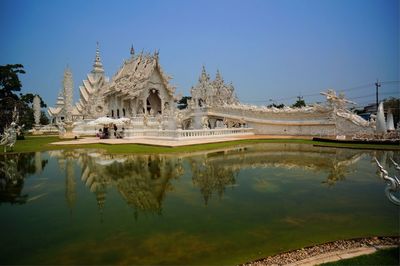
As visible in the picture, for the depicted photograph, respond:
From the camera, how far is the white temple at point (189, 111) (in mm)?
21906

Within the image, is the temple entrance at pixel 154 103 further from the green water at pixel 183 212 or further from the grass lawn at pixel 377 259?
the grass lawn at pixel 377 259

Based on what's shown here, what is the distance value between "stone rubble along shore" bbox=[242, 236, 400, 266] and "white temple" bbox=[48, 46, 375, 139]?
16.2 metres

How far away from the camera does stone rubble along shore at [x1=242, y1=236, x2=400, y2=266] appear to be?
3531 millimetres

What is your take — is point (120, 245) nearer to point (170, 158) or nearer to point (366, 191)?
point (366, 191)

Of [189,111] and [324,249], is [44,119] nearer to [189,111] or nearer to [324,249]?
[189,111]

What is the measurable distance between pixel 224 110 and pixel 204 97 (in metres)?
4.00

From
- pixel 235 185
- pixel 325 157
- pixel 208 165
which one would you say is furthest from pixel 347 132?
pixel 235 185

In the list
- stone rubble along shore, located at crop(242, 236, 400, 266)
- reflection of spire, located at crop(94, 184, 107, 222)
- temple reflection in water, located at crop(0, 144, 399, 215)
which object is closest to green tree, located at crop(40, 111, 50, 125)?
temple reflection in water, located at crop(0, 144, 399, 215)

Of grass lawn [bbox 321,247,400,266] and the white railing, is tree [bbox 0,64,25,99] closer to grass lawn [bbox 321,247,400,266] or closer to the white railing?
the white railing

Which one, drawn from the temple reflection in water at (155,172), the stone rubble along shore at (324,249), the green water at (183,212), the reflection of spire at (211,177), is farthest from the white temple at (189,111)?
the stone rubble along shore at (324,249)

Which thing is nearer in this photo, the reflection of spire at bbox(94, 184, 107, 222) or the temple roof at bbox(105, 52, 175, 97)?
the reflection of spire at bbox(94, 184, 107, 222)

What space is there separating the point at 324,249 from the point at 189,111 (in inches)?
1113

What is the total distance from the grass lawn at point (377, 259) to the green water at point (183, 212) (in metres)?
0.64

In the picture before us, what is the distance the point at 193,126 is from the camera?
1248 inches
